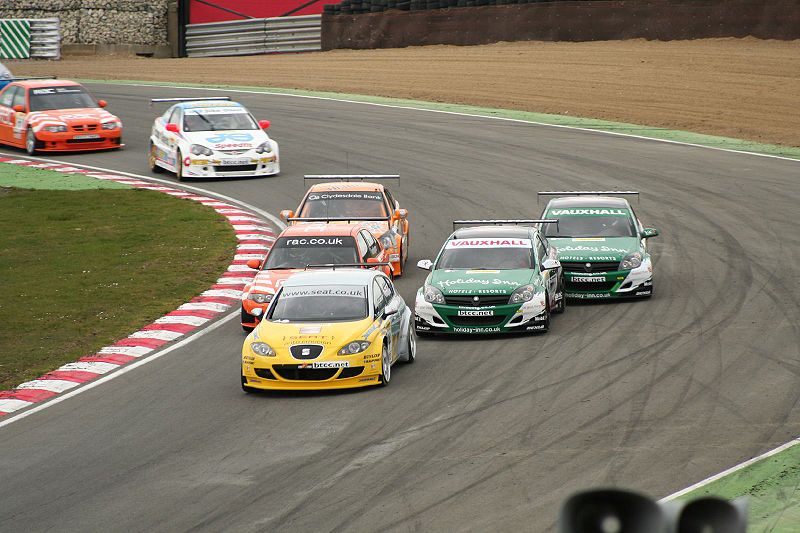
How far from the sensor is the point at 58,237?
2341cm

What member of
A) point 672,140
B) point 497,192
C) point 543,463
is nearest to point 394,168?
point 497,192

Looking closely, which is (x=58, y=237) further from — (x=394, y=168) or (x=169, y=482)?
(x=169, y=482)

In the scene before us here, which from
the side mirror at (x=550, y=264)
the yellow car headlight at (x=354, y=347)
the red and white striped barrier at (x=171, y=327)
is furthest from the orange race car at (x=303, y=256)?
the yellow car headlight at (x=354, y=347)

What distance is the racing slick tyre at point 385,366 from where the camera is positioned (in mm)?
13336

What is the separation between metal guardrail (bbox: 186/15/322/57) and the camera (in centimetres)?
4759

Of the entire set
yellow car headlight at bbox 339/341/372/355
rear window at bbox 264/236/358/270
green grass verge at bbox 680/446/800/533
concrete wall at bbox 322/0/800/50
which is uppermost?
concrete wall at bbox 322/0/800/50

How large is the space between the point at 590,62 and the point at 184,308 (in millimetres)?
23937

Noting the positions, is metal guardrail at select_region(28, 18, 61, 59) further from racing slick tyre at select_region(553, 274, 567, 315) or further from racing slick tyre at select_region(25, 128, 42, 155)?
racing slick tyre at select_region(553, 274, 567, 315)

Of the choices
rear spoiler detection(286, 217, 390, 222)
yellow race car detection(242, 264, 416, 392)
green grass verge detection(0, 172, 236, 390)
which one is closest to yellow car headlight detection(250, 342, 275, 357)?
yellow race car detection(242, 264, 416, 392)

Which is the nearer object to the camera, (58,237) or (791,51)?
(58,237)

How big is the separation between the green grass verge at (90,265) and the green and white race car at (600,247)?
5.64 metres

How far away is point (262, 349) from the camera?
43.7 feet

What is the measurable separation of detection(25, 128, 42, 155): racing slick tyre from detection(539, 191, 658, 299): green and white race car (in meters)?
16.2

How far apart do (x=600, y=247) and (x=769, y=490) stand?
960cm
